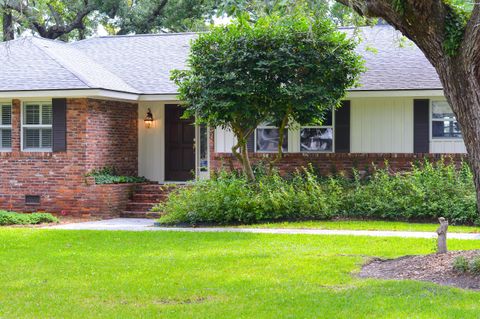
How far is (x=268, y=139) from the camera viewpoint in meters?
19.7

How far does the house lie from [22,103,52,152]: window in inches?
0.9

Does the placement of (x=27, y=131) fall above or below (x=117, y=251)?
above

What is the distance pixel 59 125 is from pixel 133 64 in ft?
13.4

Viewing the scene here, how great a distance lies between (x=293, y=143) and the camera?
64.2 feet

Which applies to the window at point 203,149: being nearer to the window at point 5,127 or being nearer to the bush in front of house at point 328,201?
the bush in front of house at point 328,201

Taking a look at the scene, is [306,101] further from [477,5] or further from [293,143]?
[477,5]

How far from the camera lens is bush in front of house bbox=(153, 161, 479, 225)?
1612cm

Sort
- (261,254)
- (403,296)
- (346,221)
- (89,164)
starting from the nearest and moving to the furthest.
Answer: (403,296)
(261,254)
(346,221)
(89,164)

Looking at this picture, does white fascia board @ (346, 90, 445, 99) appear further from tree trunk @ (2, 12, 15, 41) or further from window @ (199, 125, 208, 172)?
tree trunk @ (2, 12, 15, 41)

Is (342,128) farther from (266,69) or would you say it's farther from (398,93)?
(266,69)

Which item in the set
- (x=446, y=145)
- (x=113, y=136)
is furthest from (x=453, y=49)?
(x=113, y=136)

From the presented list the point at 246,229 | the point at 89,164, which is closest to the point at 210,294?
the point at 246,229

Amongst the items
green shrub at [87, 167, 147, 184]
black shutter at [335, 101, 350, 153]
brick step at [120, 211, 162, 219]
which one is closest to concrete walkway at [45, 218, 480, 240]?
brick step at [120, 211, 162, 219]

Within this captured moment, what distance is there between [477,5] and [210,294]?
455 cm
